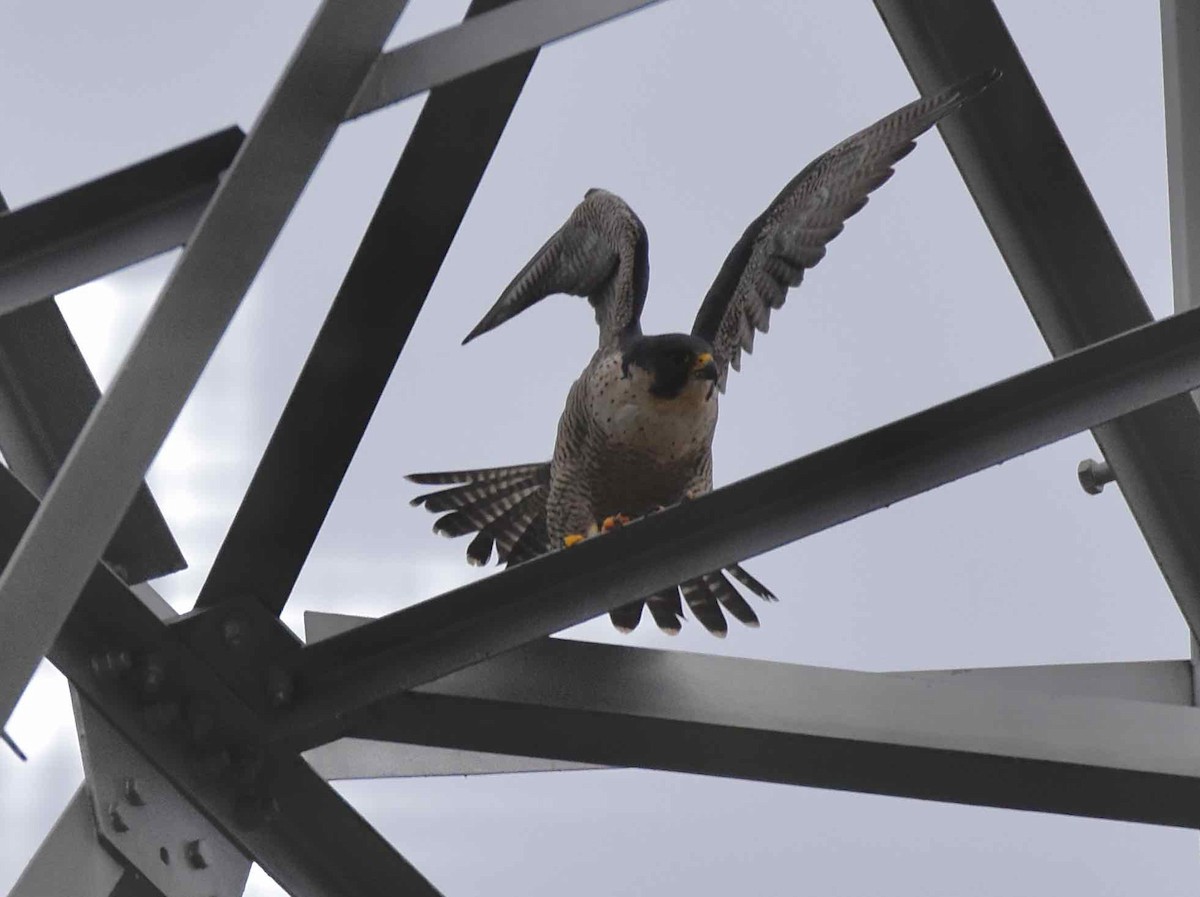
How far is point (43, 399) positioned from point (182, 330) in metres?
0.63

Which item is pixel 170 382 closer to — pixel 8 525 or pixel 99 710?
pixel 8 525

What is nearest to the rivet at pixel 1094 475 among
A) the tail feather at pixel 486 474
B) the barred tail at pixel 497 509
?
the barred tail at pixel 497 509

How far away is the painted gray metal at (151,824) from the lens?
2104 millimetres

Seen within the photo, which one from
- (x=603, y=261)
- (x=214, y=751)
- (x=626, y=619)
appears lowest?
(x=214, y=751)

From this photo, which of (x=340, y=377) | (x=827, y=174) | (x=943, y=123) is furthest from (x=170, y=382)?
(x=827, y=174)

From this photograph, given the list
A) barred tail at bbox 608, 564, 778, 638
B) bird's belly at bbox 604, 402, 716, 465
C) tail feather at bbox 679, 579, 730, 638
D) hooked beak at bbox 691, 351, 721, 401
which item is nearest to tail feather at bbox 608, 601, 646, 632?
barred tail at bbox 608, 564, 778, 638

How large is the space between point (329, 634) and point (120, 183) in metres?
0.57

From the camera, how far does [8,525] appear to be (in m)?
2.03

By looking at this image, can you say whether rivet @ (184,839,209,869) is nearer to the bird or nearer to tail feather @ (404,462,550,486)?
the bird

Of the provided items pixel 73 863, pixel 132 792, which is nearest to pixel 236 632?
pixel 132 792

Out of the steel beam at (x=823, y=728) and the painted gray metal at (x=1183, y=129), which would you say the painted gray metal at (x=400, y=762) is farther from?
the painted gray metal at (x=1183, y=129)

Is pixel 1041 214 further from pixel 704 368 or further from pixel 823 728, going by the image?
pixel 704 368

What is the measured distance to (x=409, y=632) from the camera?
2.13m

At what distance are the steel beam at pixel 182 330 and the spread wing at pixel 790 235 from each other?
4.50 ft
